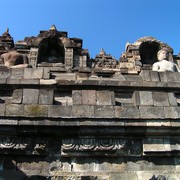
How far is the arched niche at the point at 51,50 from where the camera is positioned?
1446 centimetres

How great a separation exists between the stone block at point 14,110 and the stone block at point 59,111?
2.15 feet

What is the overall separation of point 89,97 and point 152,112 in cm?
A: 154

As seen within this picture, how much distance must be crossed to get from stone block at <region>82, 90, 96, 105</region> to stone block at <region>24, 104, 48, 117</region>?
95 centimetres

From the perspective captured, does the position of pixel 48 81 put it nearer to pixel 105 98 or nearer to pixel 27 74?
pixel 27 74

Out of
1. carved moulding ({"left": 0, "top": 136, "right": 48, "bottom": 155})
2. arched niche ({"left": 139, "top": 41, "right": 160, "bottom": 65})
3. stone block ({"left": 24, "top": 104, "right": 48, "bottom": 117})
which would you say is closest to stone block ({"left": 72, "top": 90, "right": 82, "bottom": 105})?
stone block ({"left": 24, "top": 104, "right": 48, "bottom": 117})

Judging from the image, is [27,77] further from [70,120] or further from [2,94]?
[70,120]

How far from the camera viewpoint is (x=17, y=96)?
25.1 ft

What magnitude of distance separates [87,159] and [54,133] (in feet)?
3.07

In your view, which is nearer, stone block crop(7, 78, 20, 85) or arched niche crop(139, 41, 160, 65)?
stone block crop(7, 78, 20, 85)

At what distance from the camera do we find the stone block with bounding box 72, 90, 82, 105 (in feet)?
25.1

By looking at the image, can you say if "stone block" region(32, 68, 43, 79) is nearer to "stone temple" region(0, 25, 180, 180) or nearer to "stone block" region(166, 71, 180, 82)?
"stone temple" region(0, 25, 180, 180)

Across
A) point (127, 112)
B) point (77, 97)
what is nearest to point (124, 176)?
point (127, 112)

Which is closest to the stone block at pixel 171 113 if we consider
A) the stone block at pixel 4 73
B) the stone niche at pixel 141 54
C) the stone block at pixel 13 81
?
the stone block at pixel 13 81

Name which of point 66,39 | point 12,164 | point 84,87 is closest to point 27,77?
point 84,87
